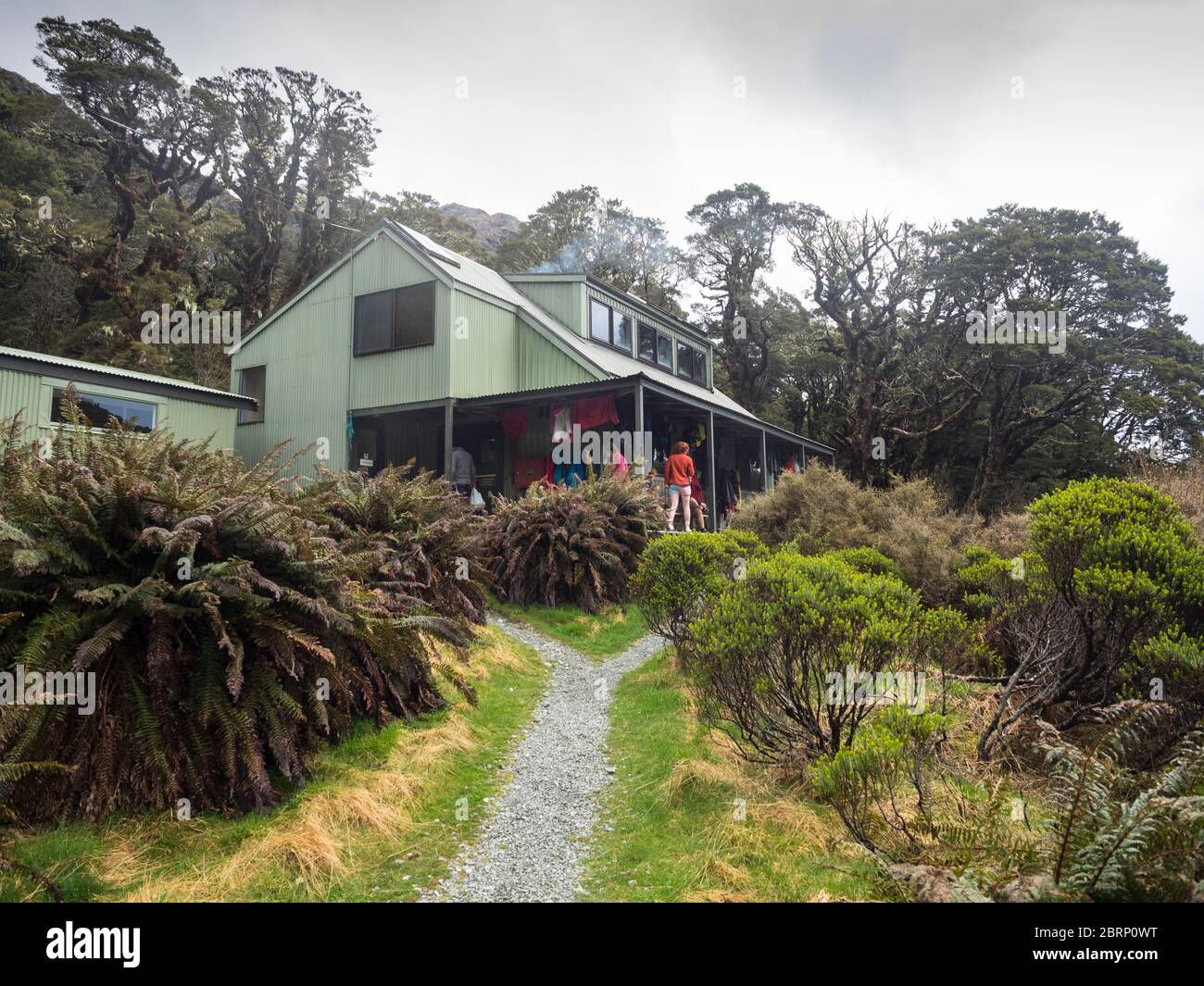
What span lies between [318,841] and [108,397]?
13153mm

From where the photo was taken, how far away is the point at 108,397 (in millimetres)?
13312

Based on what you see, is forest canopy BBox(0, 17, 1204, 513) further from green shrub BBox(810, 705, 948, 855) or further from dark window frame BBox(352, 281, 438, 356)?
green shrub BBox(810, 705, 948, 855)

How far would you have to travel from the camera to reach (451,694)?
20.4 feet

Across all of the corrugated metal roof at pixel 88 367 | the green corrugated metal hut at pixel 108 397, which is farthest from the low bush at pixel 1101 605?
the corrugated metal roof at pixel 88 367

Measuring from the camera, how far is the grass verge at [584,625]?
8.91 m

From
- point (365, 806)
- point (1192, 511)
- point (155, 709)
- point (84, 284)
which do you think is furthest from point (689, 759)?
point (84, 284)

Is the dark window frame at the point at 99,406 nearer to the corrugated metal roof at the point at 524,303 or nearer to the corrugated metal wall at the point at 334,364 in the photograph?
the corrugated metal wall at the point at 334,364

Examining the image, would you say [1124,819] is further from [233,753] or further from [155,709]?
[155,709]

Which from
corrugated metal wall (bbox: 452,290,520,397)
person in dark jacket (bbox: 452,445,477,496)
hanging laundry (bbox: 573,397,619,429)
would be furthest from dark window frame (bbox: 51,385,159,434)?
hanging laundry (bbox: 573,397,619,429)

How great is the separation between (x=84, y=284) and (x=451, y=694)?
80.2 feet

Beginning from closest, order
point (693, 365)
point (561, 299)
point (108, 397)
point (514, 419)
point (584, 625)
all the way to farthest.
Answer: point (584, 625) < point (108, 397) < point (514, 419) < point (561, 299) < point (693, 365)

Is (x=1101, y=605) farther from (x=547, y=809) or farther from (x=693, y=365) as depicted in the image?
(x=693, y=365)

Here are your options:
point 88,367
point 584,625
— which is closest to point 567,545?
point 584,625

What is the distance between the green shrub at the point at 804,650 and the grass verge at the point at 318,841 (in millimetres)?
1821
